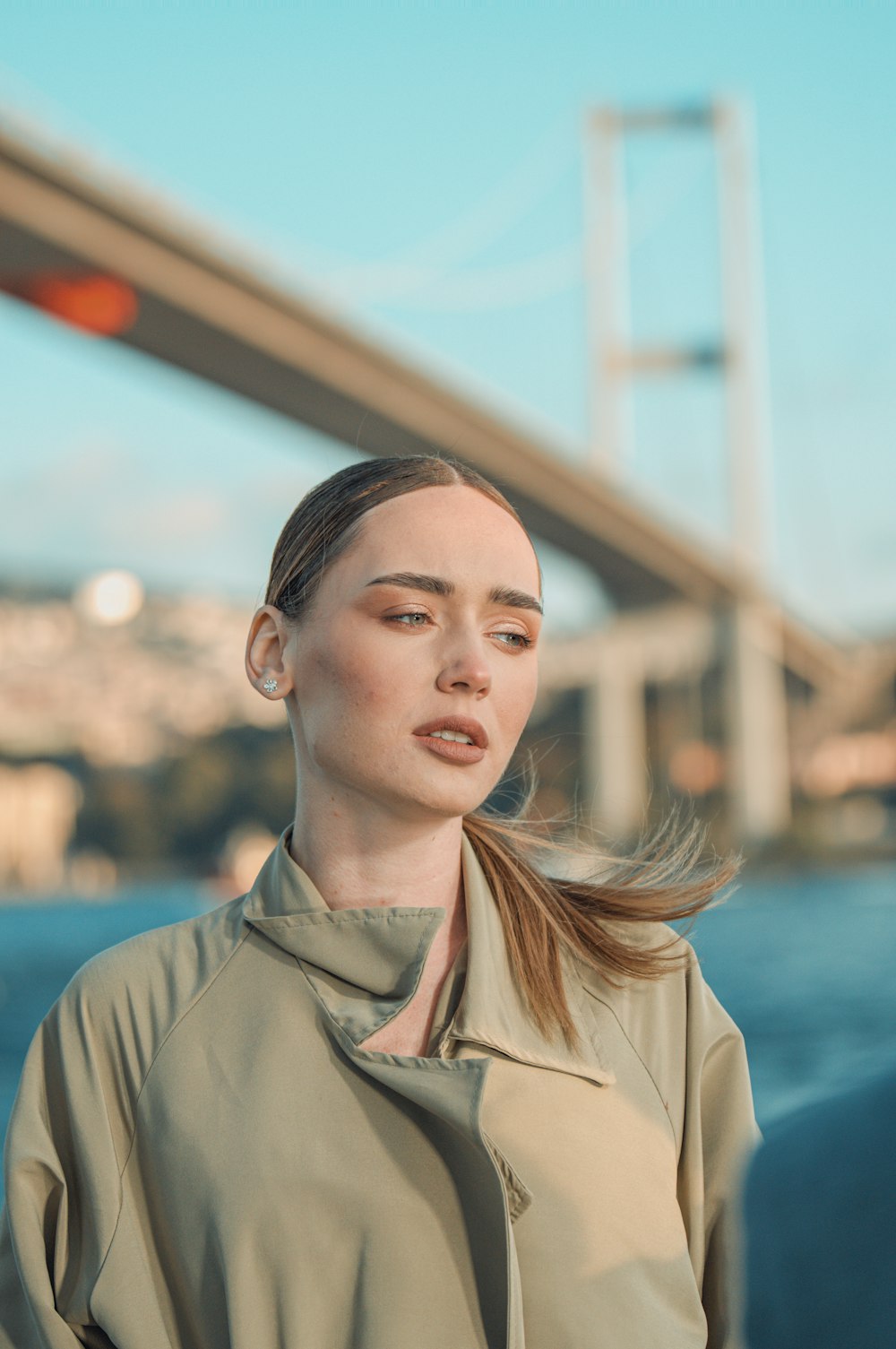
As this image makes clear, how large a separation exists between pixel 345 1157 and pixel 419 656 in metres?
0.24

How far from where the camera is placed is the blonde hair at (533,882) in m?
0.83

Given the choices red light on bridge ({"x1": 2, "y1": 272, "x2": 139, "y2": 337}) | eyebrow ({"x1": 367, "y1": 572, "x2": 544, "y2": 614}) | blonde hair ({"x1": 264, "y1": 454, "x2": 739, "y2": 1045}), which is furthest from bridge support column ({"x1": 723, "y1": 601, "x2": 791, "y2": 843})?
eyebrow ({"x1": 367, "y1": 572, "x2": 544, "y2": 614})

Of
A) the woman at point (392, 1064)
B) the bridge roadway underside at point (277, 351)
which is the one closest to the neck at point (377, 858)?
the woman at point (392, 1064)

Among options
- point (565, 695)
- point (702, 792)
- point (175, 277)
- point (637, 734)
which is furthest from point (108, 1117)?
point (565, 695)

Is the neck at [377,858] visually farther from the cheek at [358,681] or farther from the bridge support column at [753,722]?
the bridge support column at [753,722]

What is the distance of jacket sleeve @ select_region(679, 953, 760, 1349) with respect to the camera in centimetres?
79

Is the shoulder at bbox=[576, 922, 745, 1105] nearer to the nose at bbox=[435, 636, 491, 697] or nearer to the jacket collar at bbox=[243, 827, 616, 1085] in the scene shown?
the jacket collar at bbox=[243, 827, 616, 1085]

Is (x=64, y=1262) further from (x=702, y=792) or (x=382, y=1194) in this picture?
(x=702, y=792)

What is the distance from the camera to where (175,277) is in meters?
9.73

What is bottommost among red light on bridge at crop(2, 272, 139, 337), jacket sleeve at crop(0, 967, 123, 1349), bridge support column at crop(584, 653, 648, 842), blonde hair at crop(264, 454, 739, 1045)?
jacket sleeve at crop(0, 967, 123, 1349)

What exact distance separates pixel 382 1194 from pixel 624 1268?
0.39 ft

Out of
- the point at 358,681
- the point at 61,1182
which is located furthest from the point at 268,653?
the point at 61,1182

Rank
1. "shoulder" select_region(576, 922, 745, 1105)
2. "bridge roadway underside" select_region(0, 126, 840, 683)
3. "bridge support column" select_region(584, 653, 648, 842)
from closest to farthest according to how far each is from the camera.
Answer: "shoulder" select_region(576, 922, 745, 1105) < "bridge roadway underside" select_region(0, 126, 840, 683) < "bridge support column" select_region(584, 653, 648, 842)

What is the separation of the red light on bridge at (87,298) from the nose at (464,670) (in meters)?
8.93
